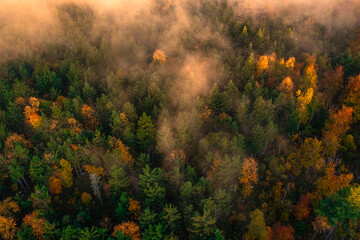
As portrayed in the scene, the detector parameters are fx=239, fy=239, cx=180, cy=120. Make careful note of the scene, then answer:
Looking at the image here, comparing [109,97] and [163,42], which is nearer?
[109,97]

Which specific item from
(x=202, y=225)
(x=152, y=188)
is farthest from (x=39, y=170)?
(x=202, y=225)

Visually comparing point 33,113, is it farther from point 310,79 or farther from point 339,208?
point 310,79

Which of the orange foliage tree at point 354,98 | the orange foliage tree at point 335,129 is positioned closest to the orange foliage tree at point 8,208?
the orange foliage tree at point 335,129

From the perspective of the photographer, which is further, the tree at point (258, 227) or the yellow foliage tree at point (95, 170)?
the yellow foliage tree at point (95, 170)

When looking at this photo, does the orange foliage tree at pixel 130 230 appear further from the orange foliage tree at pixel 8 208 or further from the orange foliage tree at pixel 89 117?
the orange foliage tree at pixel 89 117

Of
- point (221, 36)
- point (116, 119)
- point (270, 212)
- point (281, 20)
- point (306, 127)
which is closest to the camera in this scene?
point (270, 212)

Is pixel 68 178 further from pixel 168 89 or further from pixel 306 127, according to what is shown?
pixel 306 127

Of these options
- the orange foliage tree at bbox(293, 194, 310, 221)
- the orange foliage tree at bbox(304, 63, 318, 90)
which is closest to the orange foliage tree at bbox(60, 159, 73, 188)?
the orange foliage tree at bbox(293, 194, 310, 221)

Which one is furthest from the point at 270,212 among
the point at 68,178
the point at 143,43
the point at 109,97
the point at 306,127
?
the point at 143,43

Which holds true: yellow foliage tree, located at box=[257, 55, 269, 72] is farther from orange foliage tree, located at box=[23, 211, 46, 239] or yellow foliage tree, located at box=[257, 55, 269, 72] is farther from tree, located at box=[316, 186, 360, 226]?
orange foliage tree, located at box=[23, 211, 46, 239]
